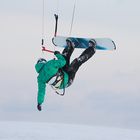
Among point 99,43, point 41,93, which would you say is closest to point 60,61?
point 41,93

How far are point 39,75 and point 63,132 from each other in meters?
34.5

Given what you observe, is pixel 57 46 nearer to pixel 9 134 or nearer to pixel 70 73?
pixel 70 73

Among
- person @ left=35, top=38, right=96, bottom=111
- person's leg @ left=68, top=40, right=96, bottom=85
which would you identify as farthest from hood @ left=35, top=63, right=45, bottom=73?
person's leg @ left=68, top=40, right=96, bottom=85

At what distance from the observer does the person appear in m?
19.1

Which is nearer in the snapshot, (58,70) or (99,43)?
(58,70)

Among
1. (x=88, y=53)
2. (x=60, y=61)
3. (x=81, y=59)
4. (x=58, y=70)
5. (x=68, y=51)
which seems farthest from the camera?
(x=88, y=53)

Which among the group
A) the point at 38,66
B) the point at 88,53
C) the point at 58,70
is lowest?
the point at 58,70

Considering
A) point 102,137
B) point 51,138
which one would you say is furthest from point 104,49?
point 102,137

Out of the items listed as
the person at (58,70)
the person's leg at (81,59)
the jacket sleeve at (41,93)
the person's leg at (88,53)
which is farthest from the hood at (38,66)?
the person's leg at (88,53)

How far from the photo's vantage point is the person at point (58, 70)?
19.1 m

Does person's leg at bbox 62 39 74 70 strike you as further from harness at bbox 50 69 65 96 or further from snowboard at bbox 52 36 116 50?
snowboard at bbox 52 36 116 50

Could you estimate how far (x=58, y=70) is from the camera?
1950 cm

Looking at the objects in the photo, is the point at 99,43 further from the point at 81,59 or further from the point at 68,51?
the point at 68,51

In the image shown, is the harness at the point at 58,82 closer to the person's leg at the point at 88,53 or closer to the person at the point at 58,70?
the person at the point at 58,70
